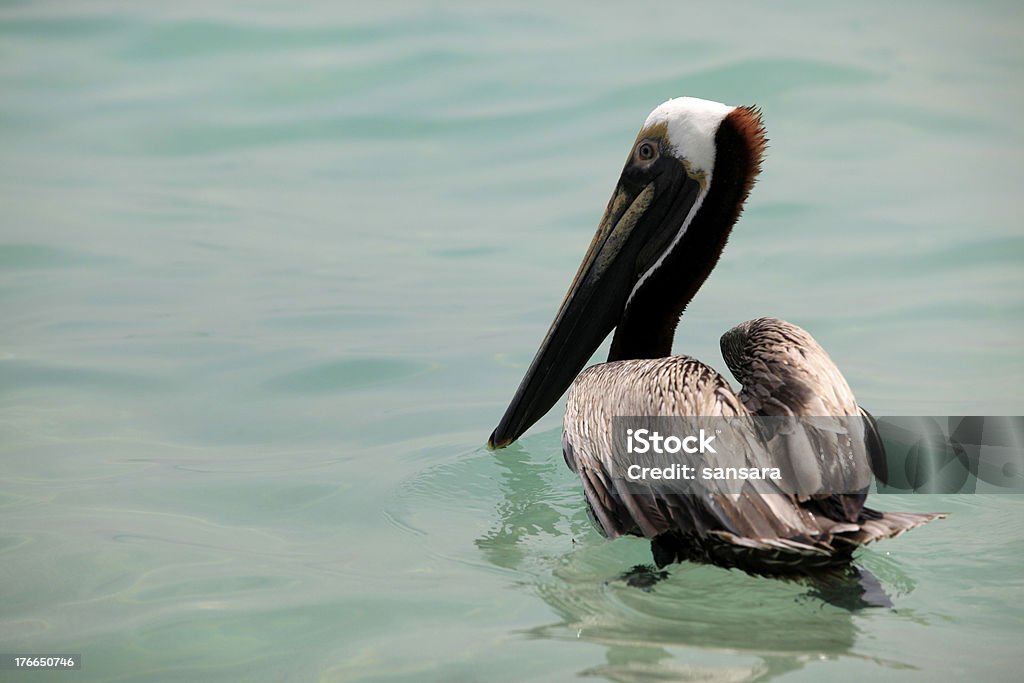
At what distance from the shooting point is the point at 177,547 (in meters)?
3.88

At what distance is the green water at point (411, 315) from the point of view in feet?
10.8

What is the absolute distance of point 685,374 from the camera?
139 inches

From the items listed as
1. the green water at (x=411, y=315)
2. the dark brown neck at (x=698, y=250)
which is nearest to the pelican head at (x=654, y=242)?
the dark brown neck at (x=698, y=250)

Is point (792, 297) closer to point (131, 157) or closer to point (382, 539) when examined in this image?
point (382, 539)

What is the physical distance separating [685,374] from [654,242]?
3.12ft

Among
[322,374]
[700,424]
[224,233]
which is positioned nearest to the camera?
[700,424]

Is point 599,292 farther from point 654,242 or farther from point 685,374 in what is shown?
point 685,374

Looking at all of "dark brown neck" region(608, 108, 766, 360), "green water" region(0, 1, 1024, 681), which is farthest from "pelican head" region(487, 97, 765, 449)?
"green water" region(0, 1, 1024, 681)

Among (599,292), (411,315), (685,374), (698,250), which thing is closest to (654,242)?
(698,250)

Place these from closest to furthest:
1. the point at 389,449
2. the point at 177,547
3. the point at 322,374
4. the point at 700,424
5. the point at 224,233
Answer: the point at 700,424 < the point at 177,547 < the point at 389,449 < the point at 322,374 < the point at 224,233

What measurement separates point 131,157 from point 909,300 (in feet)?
17.8

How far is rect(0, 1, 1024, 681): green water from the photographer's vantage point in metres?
3.28

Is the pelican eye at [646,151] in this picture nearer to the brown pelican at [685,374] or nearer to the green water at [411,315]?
the brown pelican at [685,374]

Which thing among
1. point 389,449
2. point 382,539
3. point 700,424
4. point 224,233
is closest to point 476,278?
point 224,233
